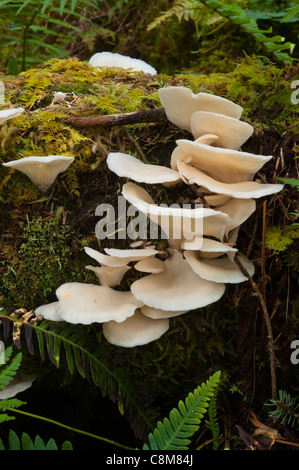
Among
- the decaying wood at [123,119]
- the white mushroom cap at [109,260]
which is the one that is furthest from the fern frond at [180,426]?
the decaying wood at [123,119]

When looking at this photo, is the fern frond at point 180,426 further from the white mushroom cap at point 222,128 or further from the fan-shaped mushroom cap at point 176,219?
the white mushroom cap at point 222,128

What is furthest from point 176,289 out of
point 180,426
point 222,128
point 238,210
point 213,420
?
point 222,128

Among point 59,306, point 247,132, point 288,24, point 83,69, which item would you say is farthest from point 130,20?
point 59,306

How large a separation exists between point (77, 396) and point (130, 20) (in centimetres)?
494

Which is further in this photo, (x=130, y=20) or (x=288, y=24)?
(x=130, y=20)

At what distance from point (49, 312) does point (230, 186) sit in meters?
1.18

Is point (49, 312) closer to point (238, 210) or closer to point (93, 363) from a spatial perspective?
point (93, 363)

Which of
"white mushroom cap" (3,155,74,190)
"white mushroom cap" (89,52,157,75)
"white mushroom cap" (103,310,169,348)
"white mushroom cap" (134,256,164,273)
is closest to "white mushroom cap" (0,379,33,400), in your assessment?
"white mushroom cap" (103,310,169,348)

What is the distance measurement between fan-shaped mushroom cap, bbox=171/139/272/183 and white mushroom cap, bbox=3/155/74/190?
604 mm

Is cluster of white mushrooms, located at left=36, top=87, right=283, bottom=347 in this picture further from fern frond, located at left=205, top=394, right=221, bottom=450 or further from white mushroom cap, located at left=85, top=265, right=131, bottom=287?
fern frond, located at left=205, top=394, right=221, bottom=450

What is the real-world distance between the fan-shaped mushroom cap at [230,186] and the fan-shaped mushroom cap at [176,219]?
0.14 meters

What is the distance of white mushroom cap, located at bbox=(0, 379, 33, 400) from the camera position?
238 cm
